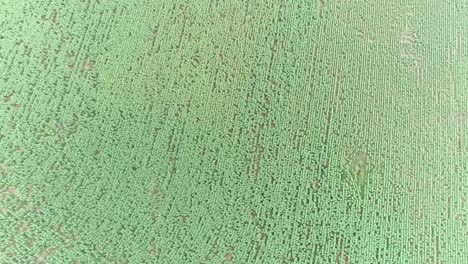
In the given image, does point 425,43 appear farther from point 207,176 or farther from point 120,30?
point 120,30

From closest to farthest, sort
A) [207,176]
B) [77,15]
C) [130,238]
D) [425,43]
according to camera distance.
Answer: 1. [130,238]
2. [207,176]
3. [77,15]
4. [425,43]

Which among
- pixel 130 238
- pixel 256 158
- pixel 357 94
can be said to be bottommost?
pixel 130 238

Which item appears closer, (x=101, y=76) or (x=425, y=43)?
(x=101, y=76)

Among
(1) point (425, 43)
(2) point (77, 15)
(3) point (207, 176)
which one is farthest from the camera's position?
(1) point (425, 43)

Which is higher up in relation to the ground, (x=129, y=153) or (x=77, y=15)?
(x=77, y=15)

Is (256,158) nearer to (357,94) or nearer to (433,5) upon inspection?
(357,94)

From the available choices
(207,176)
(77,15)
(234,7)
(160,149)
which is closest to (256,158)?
(207,176)

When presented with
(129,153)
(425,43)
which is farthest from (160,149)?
(425,43)
